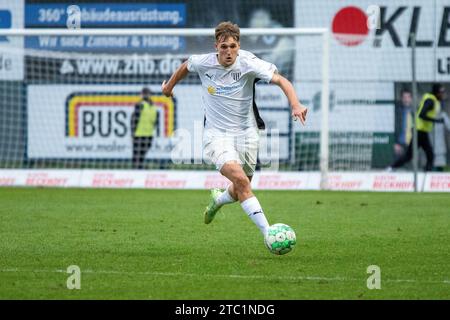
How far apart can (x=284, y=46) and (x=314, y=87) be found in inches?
78.1

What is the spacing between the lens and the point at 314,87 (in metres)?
26.9

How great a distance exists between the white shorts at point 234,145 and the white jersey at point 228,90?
0.23 feet

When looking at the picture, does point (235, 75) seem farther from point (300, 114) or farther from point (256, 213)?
point (256, 213)

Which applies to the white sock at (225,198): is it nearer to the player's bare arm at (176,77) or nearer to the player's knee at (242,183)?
the player's knee at (242,183)

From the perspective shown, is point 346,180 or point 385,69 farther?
point 385,69

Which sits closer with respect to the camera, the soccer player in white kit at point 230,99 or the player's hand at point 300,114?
the player's hand at point 300,114

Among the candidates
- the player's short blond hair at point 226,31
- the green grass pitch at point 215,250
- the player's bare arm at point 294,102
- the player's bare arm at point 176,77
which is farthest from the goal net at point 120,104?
the player's bare arm at point 294,102

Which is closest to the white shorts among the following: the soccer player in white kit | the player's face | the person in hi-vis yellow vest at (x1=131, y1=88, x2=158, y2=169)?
the soccer player in white kit

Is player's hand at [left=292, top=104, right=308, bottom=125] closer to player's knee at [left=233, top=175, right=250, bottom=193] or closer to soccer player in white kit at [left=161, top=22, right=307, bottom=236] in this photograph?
soccer player in white kit at [left=161, top=22, right=307, bottom=236]

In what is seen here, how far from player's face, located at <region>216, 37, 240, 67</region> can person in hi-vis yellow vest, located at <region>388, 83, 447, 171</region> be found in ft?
50.1

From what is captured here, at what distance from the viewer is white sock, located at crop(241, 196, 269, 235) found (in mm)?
9914

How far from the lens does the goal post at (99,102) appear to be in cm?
2586

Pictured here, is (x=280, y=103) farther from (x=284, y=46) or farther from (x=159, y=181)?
(x=159, y=181)
